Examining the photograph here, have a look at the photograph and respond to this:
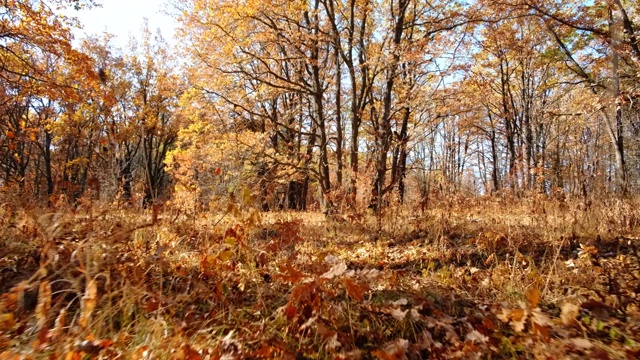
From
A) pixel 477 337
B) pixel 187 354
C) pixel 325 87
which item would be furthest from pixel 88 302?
pixel 325 87

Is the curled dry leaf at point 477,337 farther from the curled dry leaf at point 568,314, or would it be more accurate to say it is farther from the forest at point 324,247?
the curled dry leaf at point 568,314

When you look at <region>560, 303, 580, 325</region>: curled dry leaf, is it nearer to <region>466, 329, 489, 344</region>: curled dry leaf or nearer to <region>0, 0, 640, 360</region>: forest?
<region>0, 0, 640, 360</region>: forest

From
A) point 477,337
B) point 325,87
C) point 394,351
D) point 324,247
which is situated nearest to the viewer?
point 394,351

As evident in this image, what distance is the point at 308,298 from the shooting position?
7.46 feet

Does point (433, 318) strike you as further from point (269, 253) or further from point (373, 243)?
point (373, 243)

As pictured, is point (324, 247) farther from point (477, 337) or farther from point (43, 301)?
point (43, 301)

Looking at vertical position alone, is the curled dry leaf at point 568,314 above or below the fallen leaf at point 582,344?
above

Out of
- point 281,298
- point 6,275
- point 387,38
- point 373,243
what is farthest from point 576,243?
point 387,38

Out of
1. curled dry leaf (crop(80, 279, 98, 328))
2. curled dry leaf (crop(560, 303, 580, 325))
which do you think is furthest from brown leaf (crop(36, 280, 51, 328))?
curled dry leaf (crop(560, 303, 580, 325))

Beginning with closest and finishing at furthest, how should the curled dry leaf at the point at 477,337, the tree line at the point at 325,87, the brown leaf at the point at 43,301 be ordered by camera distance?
the brown leaf at the point at 43,301 → the curled dry leaf at the point at 477,337 → the tree line at the point at 325,87

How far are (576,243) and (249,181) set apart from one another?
831cm

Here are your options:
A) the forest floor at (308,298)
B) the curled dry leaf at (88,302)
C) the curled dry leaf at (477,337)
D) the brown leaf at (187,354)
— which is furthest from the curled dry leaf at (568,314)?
the curled dry leaf at (88,302)

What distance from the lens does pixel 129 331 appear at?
2.15 meters

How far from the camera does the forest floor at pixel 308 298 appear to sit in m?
1.85
